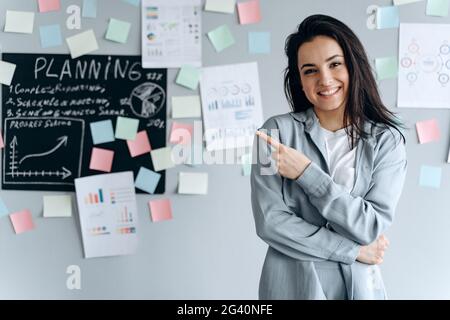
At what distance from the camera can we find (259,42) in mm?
2344

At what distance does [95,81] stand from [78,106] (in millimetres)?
122

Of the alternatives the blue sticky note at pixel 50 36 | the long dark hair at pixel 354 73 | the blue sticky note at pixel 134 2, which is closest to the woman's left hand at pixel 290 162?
the long dark hair at pixel 354 73

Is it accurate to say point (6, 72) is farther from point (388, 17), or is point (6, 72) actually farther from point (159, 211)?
point (388, 17)

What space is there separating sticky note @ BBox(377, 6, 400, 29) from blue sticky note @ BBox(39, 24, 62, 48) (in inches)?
50.0

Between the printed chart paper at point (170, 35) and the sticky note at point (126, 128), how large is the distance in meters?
0.23

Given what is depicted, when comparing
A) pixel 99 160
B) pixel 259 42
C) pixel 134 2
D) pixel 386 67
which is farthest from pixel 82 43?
pixel 386 67

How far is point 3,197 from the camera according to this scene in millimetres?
2373

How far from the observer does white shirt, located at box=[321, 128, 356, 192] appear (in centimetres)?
134

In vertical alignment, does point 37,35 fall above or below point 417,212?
above

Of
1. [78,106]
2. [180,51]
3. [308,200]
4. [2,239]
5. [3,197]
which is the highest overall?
[180,51]

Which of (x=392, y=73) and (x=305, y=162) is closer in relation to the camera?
(x=305, y=162)

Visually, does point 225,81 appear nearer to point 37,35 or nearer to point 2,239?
point 37,35

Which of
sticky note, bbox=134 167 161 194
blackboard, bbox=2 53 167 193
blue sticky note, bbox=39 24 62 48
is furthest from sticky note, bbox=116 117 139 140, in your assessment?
blue sticky note, bbox=39 24 62 48

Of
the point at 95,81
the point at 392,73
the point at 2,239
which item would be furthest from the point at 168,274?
the point at 392,73
